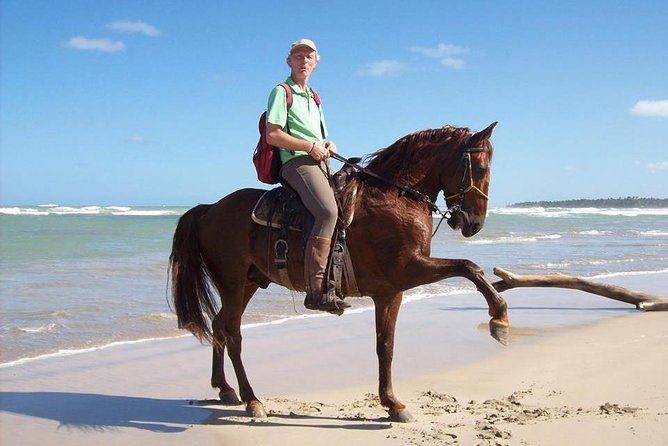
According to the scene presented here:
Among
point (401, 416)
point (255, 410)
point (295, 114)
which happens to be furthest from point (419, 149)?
point (255, 410)

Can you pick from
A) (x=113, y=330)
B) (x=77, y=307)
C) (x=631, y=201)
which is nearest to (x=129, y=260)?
(x=77, y=307)

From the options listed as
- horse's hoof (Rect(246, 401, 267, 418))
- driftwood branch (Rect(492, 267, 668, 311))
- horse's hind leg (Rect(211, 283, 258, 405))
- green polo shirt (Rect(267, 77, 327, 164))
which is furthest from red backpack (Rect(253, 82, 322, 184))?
driftwood branch (Rect(492, 267, 668, 311))

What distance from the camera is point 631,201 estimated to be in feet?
424

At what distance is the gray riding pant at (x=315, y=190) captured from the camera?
487 centimetres

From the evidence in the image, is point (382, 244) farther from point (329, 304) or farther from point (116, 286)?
point (116, 286)

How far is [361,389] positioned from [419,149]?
7.72ft

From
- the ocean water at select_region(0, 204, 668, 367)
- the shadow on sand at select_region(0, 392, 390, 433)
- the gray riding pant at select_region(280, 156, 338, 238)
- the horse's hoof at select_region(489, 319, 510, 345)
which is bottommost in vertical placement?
the shadow on sand at select_region(0, 392, 390, 433)

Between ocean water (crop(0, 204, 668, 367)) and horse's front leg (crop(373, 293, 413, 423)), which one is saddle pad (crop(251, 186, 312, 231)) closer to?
horse's front leg (crop(373, 293, 413, 423))

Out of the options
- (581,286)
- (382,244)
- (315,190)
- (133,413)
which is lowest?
(133,413)

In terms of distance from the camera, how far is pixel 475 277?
4469mm

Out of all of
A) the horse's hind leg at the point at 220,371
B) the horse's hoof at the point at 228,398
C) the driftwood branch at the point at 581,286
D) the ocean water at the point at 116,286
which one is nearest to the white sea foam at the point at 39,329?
the ocean water at the point at 116,286

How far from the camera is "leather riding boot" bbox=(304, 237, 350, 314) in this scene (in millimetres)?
4855

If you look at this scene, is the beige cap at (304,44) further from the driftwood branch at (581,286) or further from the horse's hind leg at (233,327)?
the driftwood branch at (581,286)

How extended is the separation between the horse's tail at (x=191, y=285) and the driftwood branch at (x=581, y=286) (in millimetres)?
5404
